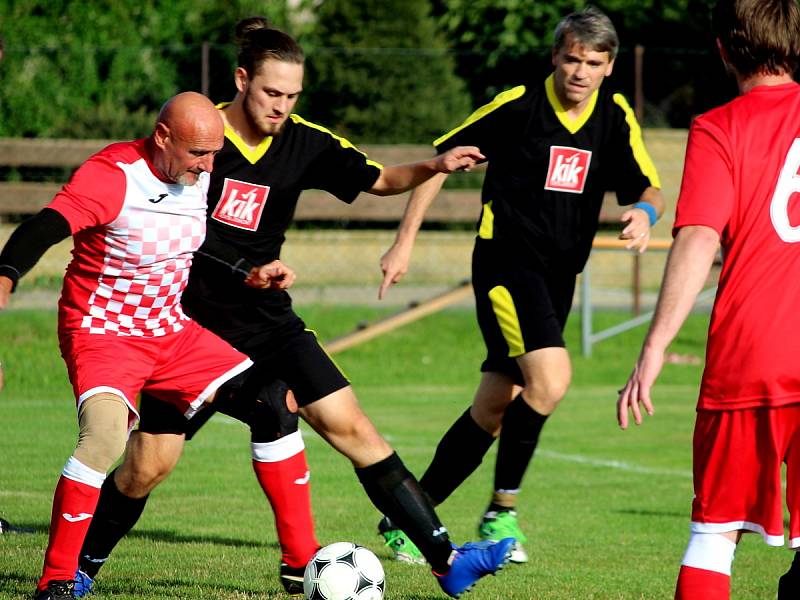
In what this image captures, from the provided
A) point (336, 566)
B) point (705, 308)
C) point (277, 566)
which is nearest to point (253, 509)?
point (277, 566)

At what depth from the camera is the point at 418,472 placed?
8.90m

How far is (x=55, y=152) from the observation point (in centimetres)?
1475

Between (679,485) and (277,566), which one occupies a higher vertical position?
(277,566)

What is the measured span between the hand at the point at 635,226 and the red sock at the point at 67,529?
2.25 metres

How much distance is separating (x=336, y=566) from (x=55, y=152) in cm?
1082

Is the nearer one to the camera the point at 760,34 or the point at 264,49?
the point at 760,34

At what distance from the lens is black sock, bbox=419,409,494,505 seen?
6.28m

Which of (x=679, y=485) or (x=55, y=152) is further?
(x=55, y=152)

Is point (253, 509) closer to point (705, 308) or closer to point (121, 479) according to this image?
point (121, 479)

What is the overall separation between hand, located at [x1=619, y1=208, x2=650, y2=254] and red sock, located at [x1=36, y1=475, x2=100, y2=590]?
2252 millimetres

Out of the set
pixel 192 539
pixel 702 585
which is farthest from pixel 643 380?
pixel 192 539

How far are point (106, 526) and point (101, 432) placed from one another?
2.49ft

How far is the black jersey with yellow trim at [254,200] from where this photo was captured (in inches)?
215

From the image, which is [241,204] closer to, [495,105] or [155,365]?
[155,365]
